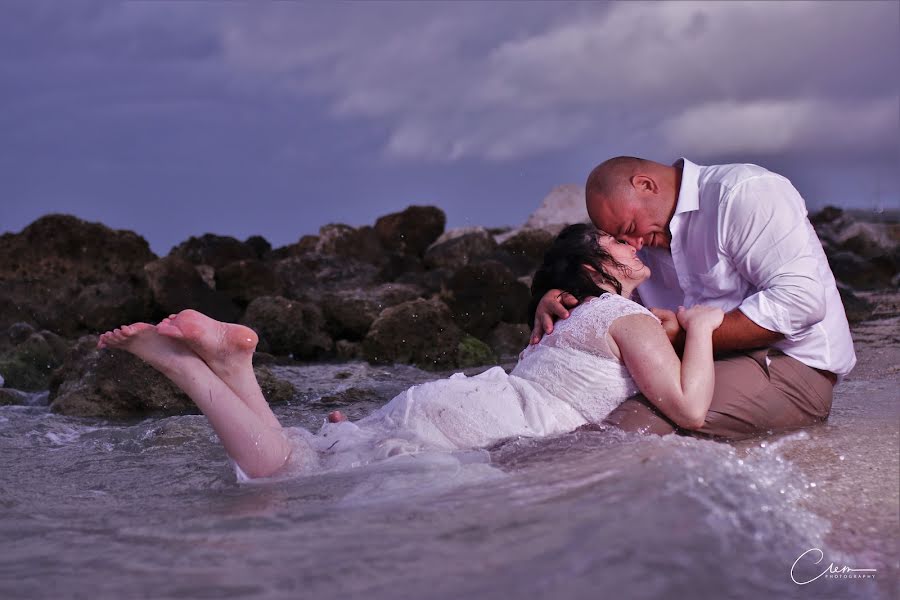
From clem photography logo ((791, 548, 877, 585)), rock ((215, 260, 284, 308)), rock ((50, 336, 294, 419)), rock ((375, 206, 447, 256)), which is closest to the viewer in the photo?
clem photography logo ((791, 548, 877, 585))

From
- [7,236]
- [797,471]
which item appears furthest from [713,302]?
[7,236]

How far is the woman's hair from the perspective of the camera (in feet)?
14.6

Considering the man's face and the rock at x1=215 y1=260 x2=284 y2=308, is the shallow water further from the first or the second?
the rock at x1=215 y1=260 x2=284 y2=308

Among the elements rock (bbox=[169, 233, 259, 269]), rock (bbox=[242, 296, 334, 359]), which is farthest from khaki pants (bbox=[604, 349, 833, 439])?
rock (bbox=[169, 233, 259, 269])

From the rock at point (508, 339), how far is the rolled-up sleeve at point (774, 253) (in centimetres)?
581

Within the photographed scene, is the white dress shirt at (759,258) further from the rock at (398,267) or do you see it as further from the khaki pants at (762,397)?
the rock at (398,267)

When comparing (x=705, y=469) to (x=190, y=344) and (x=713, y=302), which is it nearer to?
(x=713, y=302)

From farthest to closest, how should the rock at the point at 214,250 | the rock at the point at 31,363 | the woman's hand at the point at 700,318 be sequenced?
the rock at the point at 214,250 → the rock at the point at 31,363 → the woman's hand at the point at 700,318

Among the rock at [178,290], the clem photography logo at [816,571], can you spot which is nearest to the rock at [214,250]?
the rock at [178,290]

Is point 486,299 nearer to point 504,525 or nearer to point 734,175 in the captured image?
point 734,175

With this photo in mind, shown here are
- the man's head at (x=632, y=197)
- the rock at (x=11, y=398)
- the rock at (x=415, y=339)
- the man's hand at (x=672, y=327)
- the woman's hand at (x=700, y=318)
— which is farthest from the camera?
the rock at (x=415, y=339)

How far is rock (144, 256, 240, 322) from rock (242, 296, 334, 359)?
1.40 m

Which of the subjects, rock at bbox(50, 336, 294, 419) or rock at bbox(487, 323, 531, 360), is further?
rock at bbox(487, 323, 531, 360)

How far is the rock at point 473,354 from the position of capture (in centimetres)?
942
